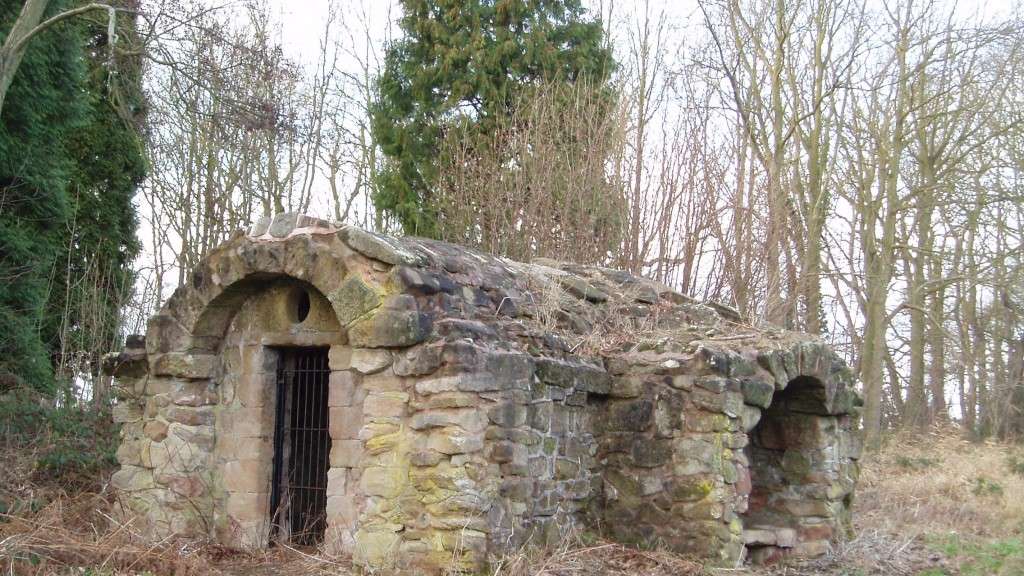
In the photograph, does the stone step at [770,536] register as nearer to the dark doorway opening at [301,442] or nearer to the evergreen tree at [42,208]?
the dark doorway opening at [301,442]

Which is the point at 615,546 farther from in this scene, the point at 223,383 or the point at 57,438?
the point at 57,438

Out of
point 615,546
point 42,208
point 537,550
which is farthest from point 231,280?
point 42,208

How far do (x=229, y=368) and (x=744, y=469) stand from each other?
13.9ft

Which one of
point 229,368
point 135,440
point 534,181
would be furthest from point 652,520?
point 534,181

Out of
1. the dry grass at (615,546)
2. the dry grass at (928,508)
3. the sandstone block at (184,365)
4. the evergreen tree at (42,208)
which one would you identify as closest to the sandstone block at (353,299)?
the sandstone block at (184,365)

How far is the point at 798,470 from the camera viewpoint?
9078 millimetres

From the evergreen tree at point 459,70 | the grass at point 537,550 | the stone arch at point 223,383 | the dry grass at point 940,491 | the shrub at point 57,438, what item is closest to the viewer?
the grass at point 537,550

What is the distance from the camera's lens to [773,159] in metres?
16.5

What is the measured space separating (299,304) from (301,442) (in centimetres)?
112

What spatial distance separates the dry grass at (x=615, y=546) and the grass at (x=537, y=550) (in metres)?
0.01

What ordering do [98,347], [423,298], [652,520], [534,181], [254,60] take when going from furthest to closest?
1. [534,181]
2. [98,347]
3. [254,60]
4. [652,520]
5. [423,298]

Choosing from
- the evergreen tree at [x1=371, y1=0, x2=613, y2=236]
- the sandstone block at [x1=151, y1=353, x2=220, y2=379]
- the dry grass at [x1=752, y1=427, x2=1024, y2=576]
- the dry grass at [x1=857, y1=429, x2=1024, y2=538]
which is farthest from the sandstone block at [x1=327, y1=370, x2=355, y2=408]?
the evergreen tree at [x1=371, y1=0, x2=613, y2=236]

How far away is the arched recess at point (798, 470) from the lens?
8.91m

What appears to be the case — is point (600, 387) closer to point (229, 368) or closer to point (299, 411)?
point (299, 411)
